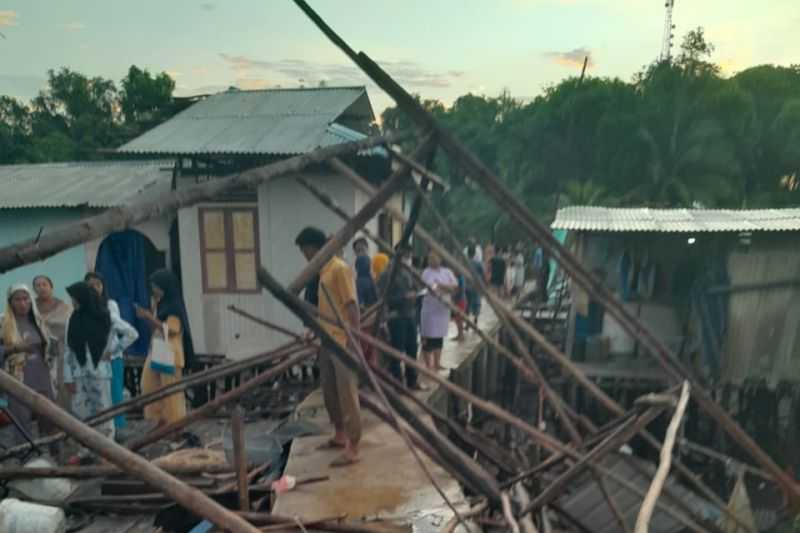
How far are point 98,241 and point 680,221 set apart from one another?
395 inches

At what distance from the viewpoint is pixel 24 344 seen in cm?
516

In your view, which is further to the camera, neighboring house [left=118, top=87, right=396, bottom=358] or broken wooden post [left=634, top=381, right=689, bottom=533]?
neighboring house [left=118, top=87, right=396, bottom=358]

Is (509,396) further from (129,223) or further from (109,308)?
(129,223)

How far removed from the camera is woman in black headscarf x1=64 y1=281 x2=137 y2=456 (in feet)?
17.0

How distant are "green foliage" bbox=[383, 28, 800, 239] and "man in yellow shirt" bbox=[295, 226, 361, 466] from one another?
14.0 meters

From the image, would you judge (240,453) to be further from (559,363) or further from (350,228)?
(559,363)

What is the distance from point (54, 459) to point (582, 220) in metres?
8.41

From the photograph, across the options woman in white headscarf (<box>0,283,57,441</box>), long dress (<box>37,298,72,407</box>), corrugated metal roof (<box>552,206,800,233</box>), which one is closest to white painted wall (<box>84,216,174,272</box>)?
long dress (<box>37,298,72,407</box>)

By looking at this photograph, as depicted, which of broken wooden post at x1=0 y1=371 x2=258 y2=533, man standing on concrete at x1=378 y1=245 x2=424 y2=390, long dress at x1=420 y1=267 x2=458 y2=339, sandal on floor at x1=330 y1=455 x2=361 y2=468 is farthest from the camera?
long dress at x1=420 y1=267 x2=458 y2=339

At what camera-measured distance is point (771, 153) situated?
20.3m

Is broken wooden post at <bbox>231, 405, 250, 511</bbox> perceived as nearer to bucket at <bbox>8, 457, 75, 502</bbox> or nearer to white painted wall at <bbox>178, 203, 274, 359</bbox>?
bucket at <bbox>8, 457, 75, 502</bbox>

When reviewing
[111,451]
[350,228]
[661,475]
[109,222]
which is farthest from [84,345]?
[661,475]

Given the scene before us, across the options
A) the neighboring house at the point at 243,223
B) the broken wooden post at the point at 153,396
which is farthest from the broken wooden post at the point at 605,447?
the neighboring house at the point at 243,223

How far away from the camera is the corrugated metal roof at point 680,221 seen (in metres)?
8.55
